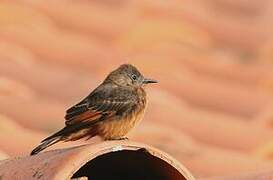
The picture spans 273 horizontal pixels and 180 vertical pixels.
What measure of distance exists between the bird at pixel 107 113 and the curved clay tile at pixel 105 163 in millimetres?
557

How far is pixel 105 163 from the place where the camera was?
13.0 feet

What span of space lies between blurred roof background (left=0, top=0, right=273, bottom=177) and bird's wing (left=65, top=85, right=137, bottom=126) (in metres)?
0.36

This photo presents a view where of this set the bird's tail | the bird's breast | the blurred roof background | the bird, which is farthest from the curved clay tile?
the blurred roof background

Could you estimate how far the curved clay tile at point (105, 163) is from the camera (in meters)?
3.27

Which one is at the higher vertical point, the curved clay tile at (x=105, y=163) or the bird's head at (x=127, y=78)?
the bird's head at (x=127, y=78)

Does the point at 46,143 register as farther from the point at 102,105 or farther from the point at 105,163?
the point at 102,105

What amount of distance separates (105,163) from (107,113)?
75cm

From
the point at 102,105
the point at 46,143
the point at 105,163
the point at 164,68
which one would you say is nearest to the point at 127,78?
the point at 102,105

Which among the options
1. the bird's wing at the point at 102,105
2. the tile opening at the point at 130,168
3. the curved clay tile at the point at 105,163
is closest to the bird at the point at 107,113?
the bird's wing at the point at 102,105

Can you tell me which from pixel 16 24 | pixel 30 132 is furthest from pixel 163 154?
pixel 16 24

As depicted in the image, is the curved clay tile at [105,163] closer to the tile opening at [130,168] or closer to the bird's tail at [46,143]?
the tile opening at [130,168]

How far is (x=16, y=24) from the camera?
988 cm

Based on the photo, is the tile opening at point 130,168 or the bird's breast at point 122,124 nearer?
the tile opening at point 130,168

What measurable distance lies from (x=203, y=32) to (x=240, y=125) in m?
3.75
